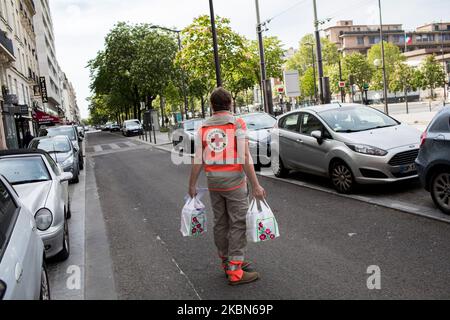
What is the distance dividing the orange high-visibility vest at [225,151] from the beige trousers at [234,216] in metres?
0.08

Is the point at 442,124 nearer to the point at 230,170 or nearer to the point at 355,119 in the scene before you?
the point at 355,119

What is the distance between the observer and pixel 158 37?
148 ft

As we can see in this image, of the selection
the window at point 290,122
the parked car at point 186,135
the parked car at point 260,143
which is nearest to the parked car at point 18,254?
the window at point 290,122

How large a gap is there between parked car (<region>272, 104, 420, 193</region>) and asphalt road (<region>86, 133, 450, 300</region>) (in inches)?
23.8

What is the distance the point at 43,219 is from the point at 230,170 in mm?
2457

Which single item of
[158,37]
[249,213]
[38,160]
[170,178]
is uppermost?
[158,37]

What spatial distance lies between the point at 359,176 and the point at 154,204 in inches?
151

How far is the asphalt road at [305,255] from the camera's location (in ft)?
13.2

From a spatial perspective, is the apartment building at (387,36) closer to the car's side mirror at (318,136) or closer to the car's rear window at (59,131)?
the car's rear window at (59,131)

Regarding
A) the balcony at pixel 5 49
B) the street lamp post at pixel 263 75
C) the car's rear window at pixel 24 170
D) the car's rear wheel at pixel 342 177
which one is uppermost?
the balcony at pixel 5 49

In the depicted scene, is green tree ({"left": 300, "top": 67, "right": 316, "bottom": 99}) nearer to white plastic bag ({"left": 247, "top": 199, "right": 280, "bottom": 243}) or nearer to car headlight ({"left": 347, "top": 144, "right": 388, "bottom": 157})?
car headlight ({"left": 347, "top": 144, "right": 388, "bottom": 157})

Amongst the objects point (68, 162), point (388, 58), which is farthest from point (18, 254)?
point (388, 58)

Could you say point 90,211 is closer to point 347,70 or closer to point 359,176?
point 359,176
